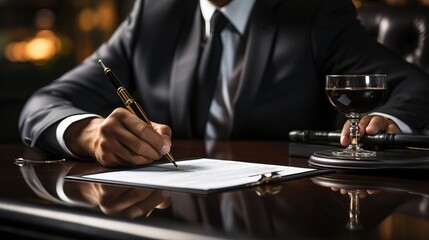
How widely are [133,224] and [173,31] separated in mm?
1343

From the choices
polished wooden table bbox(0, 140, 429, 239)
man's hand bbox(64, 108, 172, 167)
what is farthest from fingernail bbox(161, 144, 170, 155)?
polished wooden table bbox(0, 140, 429, 239)

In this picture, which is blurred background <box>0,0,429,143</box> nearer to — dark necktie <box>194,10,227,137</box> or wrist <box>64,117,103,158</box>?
dark necktie <box>194,10,227,137</box>

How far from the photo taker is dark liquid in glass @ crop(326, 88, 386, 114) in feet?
4.07

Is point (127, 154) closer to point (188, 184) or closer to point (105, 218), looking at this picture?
point (188, 184)

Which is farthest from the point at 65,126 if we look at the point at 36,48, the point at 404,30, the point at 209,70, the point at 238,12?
the point at 36,48

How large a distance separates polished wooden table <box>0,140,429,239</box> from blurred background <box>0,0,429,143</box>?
3.73 metres

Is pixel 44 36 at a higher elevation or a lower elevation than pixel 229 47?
higher

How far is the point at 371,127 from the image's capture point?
52.4 inches

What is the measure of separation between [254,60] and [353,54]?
277mm

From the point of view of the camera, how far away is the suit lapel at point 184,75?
1984mm

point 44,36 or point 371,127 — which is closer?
point 371,127

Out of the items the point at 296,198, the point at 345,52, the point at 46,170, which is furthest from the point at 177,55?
the point at 296,198

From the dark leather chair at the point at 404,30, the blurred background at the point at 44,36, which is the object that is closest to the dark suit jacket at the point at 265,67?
the dark leather chair at the point at 404,30

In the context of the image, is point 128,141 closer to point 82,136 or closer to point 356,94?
point 82,136
